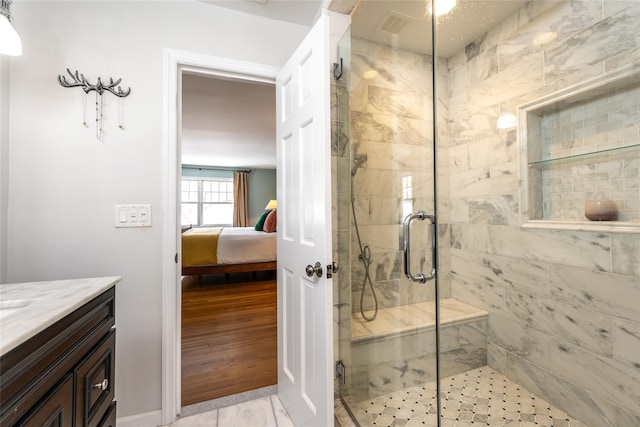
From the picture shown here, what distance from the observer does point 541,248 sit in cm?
172

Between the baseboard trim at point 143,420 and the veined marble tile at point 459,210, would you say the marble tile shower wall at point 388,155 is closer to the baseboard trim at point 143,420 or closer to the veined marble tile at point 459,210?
the veined marble tile at point 459,210

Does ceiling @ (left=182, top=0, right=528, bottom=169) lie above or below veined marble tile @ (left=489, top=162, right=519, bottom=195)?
above

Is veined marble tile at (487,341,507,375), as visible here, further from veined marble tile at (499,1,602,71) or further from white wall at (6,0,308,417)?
white wall at (6,0,308,417)

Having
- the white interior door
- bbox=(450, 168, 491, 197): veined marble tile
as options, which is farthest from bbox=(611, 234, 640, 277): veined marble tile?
the white interior door

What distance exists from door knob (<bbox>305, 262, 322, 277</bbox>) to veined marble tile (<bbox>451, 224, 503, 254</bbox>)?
56.3 inches

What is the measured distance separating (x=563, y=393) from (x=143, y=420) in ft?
7.53

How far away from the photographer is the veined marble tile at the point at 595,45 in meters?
1.33

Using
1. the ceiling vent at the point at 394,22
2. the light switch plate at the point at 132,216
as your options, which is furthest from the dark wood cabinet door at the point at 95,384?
the ceiling vent at the point at 394,22

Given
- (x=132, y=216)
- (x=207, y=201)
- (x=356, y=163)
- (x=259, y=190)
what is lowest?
(x=132, y=216)

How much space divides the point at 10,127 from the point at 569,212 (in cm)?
298

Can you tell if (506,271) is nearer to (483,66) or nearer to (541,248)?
(541,248)

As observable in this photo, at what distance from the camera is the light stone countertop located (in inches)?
26.1

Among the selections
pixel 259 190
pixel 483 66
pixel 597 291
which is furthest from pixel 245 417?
pixel 259 190

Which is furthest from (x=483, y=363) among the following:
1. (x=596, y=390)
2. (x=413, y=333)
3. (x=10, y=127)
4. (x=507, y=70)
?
(x=10, y=127)
